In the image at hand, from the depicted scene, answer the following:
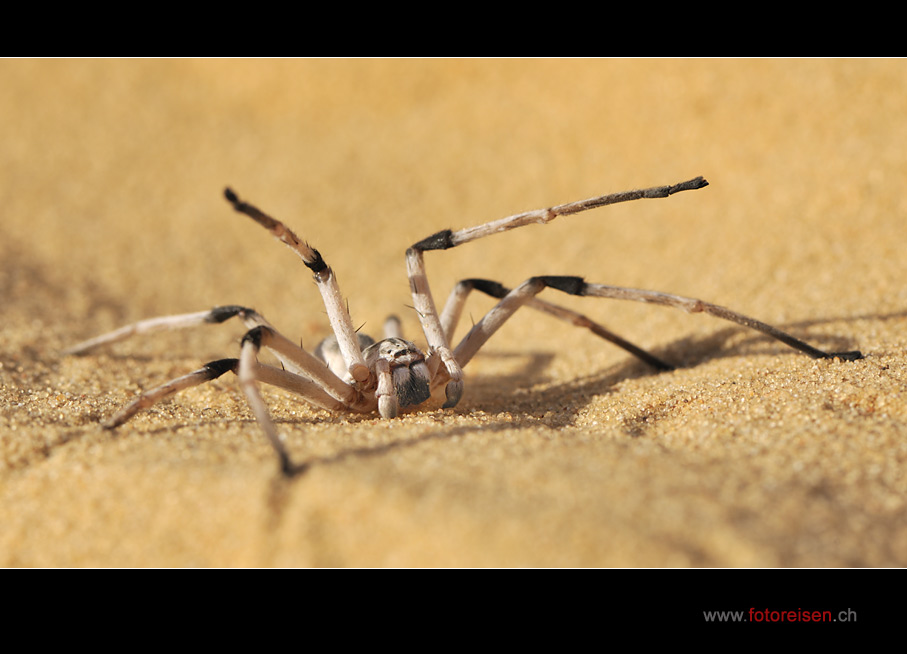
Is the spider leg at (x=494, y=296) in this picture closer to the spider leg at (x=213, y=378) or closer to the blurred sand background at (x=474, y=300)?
the blurred sand background at (x=474, y=300)

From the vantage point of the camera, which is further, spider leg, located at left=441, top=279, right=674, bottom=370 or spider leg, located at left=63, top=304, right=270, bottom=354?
spider leg, located at left=441, top=279, right=674, bottom=370

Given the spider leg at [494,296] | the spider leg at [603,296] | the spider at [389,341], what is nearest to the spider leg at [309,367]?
the spider at [389,341]

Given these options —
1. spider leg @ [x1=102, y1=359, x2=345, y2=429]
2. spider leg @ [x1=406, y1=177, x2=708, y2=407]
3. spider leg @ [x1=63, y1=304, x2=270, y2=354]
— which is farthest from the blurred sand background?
spider leg @ [x1=63, y1=304, x2=270, y2=354]

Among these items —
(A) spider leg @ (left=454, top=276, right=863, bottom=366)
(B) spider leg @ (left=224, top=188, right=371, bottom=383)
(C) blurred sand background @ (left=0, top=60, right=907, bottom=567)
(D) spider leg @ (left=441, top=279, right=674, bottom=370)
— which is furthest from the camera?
(D) spider leg @ (left=441, top=279, right=674, bottom=370)

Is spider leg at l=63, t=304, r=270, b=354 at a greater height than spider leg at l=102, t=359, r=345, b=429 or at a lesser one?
greater

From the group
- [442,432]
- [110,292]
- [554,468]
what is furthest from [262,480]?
[110,292]

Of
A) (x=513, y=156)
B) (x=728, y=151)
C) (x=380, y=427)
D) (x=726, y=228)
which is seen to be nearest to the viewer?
(x=380, y=427)

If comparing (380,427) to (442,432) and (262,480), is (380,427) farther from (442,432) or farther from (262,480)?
(262,480)

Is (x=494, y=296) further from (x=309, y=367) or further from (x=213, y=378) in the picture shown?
(x=213, y=378)

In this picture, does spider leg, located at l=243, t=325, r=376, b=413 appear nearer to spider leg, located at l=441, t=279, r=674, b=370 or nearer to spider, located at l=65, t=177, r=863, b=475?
spider, located at l=65, t=177, r=863, b=475
